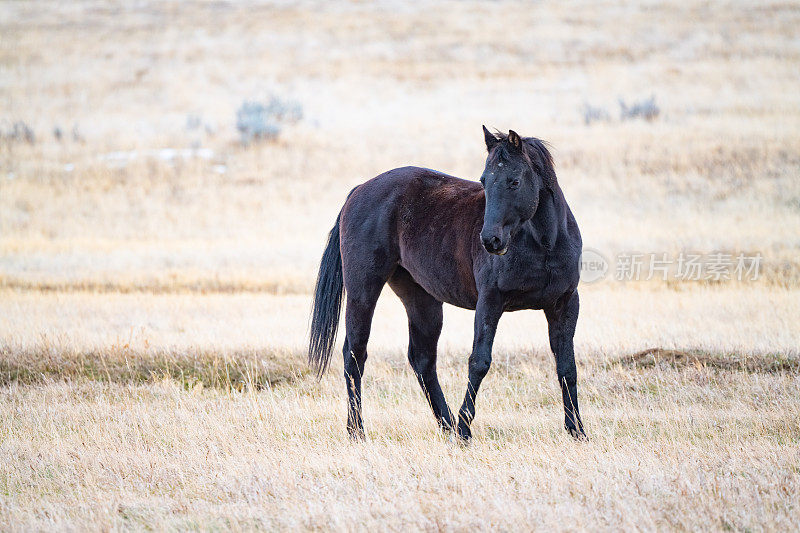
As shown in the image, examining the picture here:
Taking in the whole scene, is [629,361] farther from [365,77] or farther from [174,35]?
[174,35]

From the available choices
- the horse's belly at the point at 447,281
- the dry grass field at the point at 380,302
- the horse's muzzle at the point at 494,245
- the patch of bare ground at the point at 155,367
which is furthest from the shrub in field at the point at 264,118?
the horse's muzzle at the point at 494,245

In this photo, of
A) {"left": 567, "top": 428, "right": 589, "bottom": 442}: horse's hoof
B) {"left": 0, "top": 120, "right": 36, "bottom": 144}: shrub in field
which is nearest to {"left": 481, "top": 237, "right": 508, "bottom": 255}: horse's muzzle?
{"left": 567, "top": 428, "right": 589, "bottom": 442}: horse's hoof

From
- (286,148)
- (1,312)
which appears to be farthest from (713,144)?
(1,312)

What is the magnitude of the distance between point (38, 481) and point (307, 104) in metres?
34.5

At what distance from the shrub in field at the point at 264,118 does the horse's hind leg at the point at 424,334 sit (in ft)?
80.4

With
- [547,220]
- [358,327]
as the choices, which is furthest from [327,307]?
[547,220]

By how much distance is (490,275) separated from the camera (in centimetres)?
600

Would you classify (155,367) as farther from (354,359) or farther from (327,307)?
(354,359)

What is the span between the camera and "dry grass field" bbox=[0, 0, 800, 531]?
16.5 ft

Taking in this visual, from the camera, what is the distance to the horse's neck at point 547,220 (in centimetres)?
592

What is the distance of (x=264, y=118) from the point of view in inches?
1272

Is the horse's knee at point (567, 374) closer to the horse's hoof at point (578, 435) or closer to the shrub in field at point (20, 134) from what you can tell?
the horse's hoof at point (578, 435)

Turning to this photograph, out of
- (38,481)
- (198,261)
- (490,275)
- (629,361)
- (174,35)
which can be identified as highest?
(174,35)

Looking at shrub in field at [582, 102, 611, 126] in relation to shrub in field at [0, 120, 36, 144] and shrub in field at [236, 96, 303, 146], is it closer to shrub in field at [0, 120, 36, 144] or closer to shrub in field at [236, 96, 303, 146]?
shrub in field at [236, 96, 303, 146]
